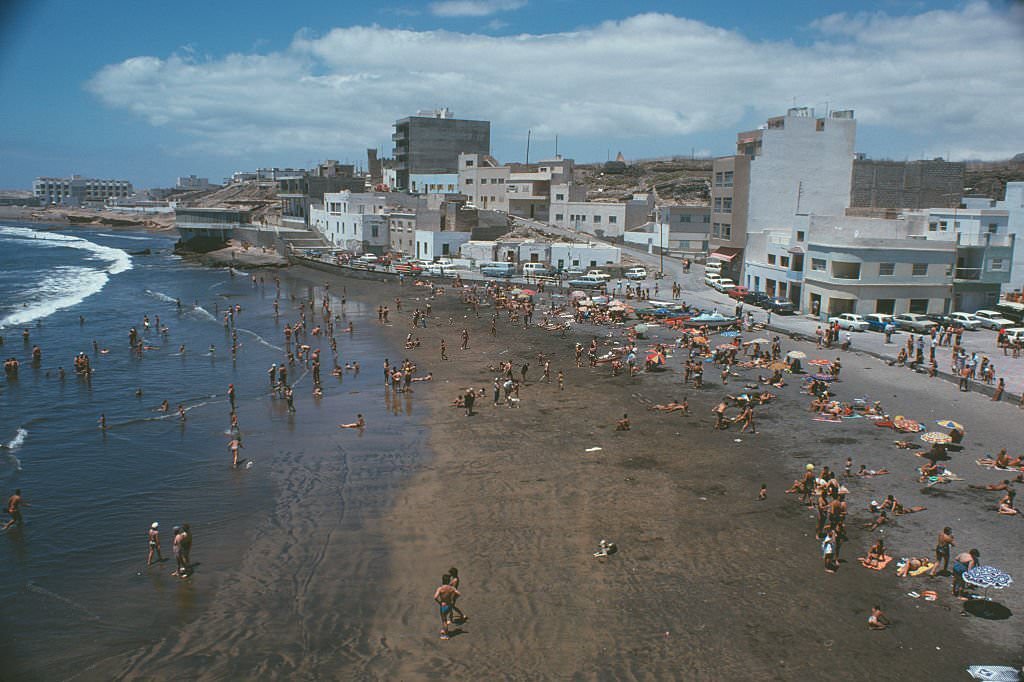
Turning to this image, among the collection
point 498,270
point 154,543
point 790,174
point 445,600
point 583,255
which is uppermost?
point 790,174

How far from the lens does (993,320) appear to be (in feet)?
148

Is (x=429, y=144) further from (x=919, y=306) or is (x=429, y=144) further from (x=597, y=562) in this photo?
(x=597, y=562)

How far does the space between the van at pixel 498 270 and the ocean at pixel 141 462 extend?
18.3 metres

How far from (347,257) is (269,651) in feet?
235

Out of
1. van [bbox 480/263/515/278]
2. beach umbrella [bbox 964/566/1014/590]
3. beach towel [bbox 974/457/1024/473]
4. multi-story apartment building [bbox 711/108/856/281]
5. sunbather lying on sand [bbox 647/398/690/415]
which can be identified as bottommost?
sunbather lying on sand [bbox 647/398/690/415]

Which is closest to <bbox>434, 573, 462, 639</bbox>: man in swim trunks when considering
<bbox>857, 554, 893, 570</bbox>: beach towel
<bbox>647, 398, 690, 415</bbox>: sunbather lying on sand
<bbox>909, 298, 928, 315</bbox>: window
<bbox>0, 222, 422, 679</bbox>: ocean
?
<bbox>0, 222, 422, 679</bbox>: ocean

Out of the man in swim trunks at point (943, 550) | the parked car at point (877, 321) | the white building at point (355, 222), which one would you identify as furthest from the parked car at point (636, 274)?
the man in swim trunks at point (943, 550)

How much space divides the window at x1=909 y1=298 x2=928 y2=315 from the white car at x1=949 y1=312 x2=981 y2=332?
2.09 m

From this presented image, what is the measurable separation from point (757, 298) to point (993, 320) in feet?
45.9

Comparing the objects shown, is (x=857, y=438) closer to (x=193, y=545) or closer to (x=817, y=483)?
(x=817, y=483)

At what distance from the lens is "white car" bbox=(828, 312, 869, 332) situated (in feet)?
143

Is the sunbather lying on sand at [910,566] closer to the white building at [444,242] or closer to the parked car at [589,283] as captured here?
the parked car at [589,283]

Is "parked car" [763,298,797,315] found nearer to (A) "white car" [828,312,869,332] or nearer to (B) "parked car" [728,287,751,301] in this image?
(B) "parked car" [728,287,751,301]

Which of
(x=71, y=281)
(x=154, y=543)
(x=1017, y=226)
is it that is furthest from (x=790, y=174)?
(x=71, y=281)
